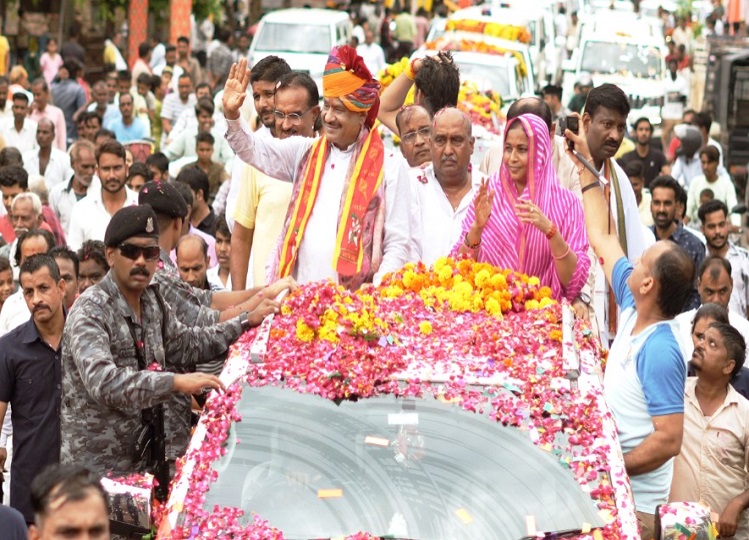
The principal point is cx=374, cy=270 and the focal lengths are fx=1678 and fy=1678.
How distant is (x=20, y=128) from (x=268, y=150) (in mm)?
11491

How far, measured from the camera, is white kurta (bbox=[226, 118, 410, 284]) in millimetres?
8336

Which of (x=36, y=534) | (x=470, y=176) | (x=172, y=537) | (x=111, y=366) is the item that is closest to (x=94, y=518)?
(x=36, y=534)

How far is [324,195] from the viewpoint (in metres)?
8.38

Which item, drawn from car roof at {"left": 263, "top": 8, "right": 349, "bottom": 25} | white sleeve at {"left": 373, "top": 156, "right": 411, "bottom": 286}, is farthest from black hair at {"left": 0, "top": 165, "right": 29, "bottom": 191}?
car roof at {"left": 263, "top": 8, "right": 349, "bottom": 25}

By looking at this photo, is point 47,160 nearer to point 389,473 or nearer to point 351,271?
point 351,271

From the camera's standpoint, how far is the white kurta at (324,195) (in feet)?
27.3

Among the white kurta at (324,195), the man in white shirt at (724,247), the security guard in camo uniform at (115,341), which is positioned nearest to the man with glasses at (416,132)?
the white kurta at (324,195)

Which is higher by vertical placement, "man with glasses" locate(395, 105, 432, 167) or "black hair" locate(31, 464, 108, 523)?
"man with glasses" locate(395, 105, 432, 167)

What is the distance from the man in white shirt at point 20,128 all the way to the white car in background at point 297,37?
9517 mm

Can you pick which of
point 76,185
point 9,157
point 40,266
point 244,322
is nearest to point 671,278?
point 244,322

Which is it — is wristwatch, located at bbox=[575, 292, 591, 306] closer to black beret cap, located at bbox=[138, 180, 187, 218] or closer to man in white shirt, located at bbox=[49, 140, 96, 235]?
black beret cap, located at bbox=[138, 180, 187, 218]

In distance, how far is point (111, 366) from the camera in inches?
264

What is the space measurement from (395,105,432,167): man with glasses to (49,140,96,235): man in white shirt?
5190mm

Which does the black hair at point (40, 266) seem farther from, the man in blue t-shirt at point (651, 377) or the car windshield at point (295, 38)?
the car windshield at point (295, 38)
